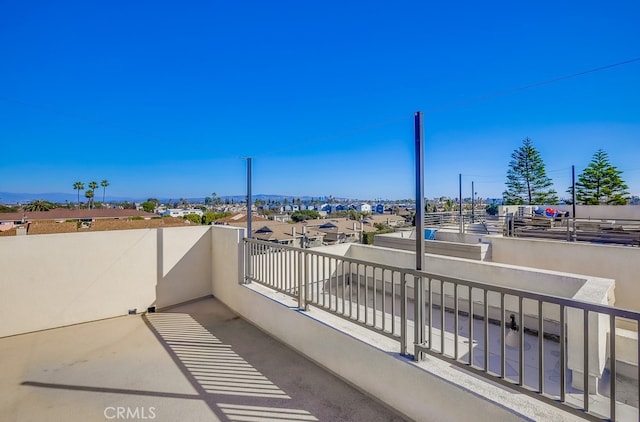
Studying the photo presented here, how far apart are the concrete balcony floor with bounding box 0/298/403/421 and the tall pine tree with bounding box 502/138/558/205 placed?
23049 mm

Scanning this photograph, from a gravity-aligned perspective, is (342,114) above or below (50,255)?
above

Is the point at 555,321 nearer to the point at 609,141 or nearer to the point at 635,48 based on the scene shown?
the point at 635,48

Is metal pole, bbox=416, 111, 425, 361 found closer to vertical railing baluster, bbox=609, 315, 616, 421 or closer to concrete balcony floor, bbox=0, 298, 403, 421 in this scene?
concrete balcony floor, bbox=0, 298, 403, 421

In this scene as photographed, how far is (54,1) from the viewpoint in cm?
450

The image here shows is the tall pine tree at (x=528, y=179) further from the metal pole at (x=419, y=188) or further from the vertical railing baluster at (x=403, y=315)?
the vertical railing baluster at (x=403, y=315)

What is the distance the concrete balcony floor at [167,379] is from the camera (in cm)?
208

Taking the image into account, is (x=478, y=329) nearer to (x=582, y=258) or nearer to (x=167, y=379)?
(x=582, y=258)

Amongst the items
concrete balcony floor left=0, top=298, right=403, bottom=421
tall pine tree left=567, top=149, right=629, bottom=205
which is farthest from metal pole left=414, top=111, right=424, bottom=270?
tall pine tree left=567, top=149, right=629, bottom=205

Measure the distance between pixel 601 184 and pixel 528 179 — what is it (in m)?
3.78

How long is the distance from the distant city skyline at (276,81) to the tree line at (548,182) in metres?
6.02

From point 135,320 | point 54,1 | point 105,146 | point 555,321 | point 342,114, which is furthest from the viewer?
point 342,114

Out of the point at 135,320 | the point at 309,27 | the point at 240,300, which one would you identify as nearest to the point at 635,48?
the point at 309,27

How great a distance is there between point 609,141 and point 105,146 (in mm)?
24528

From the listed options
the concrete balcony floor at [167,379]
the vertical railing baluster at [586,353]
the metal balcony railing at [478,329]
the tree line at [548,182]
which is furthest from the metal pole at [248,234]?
the tree line at [548,182]
